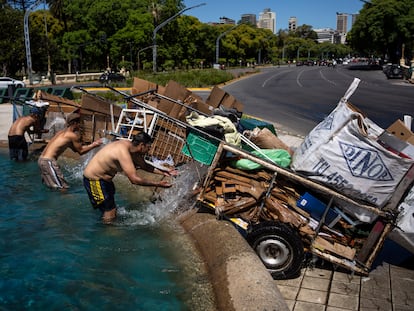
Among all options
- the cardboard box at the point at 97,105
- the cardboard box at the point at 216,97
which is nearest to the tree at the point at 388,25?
the cardboard box at the point at 216,97

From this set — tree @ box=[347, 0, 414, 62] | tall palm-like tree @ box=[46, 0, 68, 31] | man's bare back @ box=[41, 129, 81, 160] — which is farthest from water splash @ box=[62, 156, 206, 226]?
tall palm-like tree @ box=[46, 0, 68, 31]

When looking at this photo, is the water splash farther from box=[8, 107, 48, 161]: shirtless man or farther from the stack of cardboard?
box=[8, 107, 48, 161]: shirtless man

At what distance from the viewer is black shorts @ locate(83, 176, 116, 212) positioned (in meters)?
6.22

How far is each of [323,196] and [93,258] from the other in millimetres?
3015

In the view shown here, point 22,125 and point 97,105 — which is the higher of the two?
point 97,105

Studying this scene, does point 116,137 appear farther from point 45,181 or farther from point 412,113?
point 412,113

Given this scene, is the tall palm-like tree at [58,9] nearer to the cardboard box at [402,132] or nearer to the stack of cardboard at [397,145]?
the cardboard box at [402,132]

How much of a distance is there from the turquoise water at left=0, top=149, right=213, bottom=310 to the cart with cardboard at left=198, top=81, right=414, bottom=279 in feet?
2.86

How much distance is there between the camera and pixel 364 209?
4.81 metres

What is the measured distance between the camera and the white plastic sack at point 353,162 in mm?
4617

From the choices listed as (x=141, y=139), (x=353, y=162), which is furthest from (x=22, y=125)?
(x=353, y=162)

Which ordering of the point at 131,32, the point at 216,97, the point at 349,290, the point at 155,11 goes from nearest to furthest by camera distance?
1. the point at 349,290
2. the point at 216,97
3. the point at 131,32
4. the point at 155,11

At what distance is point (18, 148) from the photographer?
1020cm

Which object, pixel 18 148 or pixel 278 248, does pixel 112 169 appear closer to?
pixel 278 248
